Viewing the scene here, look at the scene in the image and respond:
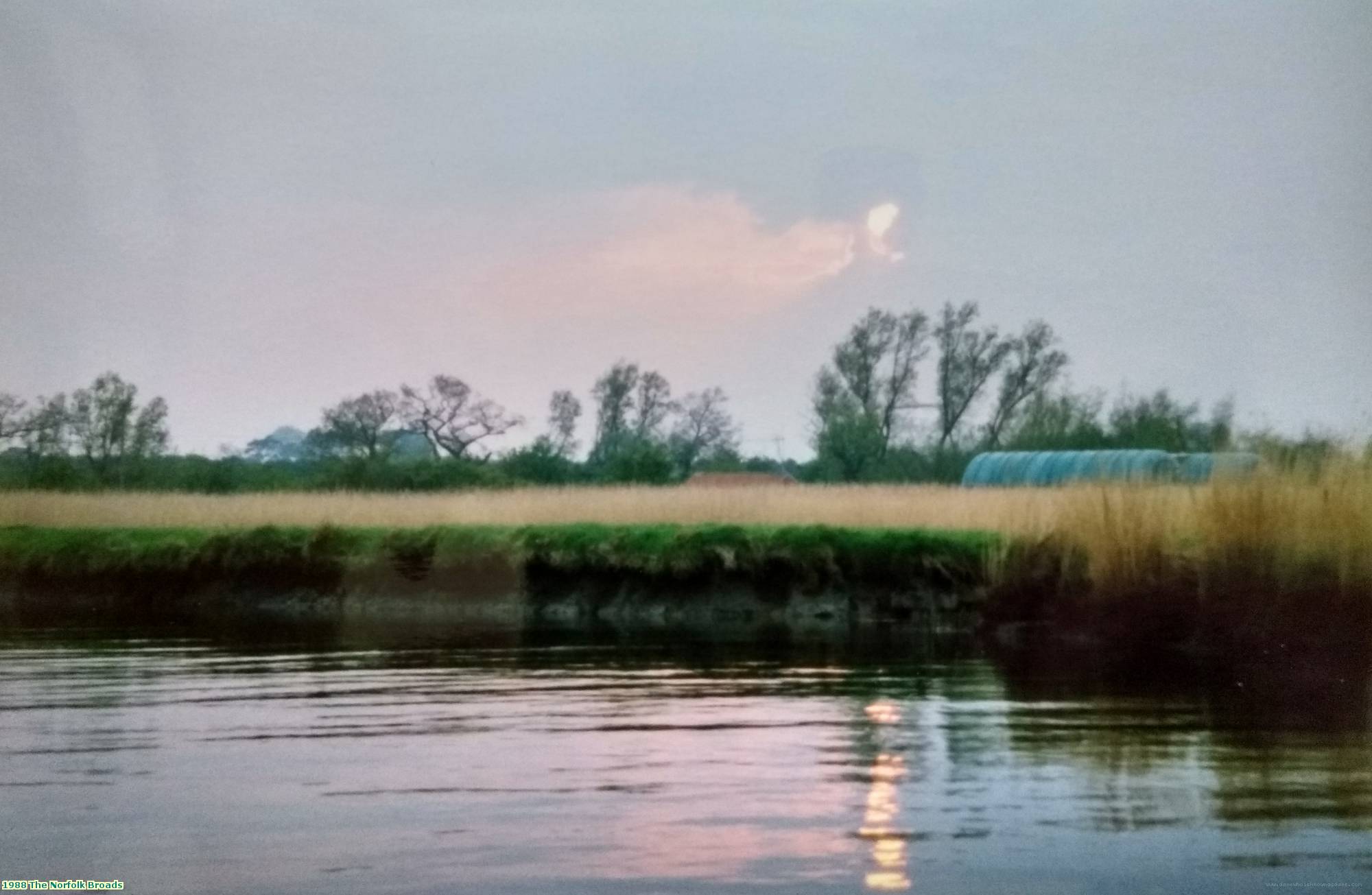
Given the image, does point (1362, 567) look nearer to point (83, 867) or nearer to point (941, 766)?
point (941, 766)

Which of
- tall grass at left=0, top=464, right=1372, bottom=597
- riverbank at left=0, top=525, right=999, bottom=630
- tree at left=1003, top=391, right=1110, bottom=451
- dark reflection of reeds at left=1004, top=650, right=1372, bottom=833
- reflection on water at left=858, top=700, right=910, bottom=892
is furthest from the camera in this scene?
tree at left=1003, top=391, right=1110, bottom=451

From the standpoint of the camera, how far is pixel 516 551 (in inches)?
894

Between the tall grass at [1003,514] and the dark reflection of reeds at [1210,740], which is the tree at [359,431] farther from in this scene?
the dark reflection of reeds at [1210,740]

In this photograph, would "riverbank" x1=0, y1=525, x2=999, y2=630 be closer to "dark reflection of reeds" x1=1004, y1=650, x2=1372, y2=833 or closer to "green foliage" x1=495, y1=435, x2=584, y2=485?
"dark reflection of reeds" x1=1004, y1=650, x2=1372, y2=833

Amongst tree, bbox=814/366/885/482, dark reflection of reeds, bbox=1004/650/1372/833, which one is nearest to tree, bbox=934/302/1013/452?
tree, bbox=814/366/885/482

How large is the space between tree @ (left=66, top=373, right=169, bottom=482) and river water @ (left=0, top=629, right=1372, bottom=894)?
1762cm

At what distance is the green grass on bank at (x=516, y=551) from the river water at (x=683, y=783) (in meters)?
8.23

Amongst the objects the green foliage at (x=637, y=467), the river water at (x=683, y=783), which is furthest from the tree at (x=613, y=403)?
the river water at (x=683, y=783)

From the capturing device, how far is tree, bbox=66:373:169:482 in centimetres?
2958

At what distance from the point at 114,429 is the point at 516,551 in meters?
12.2

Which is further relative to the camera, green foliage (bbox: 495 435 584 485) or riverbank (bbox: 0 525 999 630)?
green foliage (bbox: 495 435 584 485)

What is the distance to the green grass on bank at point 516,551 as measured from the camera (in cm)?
2153

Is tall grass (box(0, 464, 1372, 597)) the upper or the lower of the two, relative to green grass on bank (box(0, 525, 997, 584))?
upper

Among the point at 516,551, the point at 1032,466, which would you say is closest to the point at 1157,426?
the point at 1032,466
